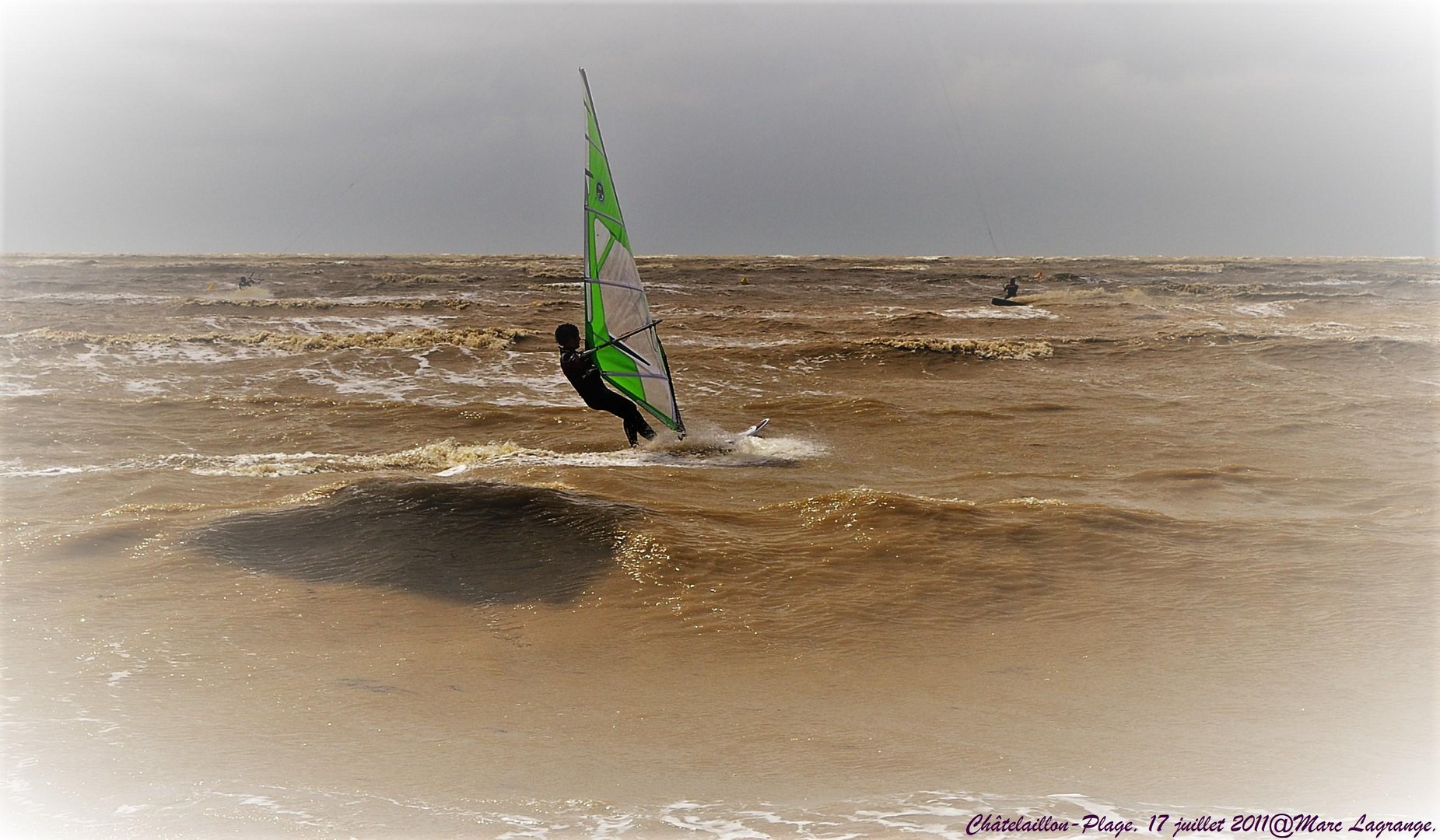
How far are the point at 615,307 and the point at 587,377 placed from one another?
0.74 metres

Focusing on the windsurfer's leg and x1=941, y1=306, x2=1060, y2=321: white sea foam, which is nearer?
the windsurfer's leg

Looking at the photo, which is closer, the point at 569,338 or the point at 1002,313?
the point at 569,338

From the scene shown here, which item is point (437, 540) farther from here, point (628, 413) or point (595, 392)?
point (628, 413)

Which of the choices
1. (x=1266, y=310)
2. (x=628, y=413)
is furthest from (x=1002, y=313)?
(x=628, y=413)

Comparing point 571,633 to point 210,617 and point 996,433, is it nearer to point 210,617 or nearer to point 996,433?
point 210,617

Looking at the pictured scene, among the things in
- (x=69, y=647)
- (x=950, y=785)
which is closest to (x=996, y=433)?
(x=950, y=785)

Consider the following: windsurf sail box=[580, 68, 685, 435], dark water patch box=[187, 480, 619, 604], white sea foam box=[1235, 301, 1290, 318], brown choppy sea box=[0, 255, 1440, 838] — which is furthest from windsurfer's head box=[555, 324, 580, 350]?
white sea foam box=[1235, 301, 1290, 318]

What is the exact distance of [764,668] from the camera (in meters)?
4.37

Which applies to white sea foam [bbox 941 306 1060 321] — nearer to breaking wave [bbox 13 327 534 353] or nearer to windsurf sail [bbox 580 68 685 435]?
breaking wave [bbox 13 327 534 353]

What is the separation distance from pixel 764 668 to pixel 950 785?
4.04ft

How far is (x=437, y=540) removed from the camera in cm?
579

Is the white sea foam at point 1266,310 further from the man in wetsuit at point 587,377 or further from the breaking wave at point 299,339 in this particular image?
the man in wetsuit at point 587,377

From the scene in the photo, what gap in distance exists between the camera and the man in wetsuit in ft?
30.0

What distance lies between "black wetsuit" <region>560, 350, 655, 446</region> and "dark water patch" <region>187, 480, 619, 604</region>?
2.77 metres
